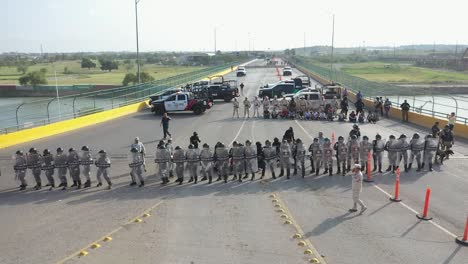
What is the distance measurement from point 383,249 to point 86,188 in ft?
31.1

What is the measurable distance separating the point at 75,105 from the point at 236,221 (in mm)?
22438

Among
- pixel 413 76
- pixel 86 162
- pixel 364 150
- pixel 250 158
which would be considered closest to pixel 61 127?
pixel 86 162

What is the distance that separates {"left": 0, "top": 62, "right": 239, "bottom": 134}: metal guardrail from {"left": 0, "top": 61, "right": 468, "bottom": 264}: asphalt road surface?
7.58 m

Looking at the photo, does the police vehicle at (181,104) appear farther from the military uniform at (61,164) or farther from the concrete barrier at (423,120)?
the military uniform at (61,164)

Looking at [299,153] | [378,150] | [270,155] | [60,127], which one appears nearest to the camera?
[270,155]

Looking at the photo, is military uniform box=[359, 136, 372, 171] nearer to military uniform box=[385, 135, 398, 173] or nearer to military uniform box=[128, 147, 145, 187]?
military uniform box=[385, 135, 398, 173]

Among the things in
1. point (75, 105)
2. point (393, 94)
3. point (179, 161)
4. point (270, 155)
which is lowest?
point (179, 161)

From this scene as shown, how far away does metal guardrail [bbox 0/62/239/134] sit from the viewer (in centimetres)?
2347

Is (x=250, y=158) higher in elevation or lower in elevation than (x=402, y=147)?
lower

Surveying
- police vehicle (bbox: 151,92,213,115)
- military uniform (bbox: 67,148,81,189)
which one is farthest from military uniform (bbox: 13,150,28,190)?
police vehicle (bbox: 151,92,213,115)

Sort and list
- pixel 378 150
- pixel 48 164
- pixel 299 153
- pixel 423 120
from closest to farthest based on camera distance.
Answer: pixel 48 164 < pixel 299 153 < pixel 378 150 < pixel 423 120

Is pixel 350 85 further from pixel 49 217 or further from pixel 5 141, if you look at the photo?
pixel 49 217

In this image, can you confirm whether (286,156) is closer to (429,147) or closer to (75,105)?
(429,147)

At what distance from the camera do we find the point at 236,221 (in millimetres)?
11070
